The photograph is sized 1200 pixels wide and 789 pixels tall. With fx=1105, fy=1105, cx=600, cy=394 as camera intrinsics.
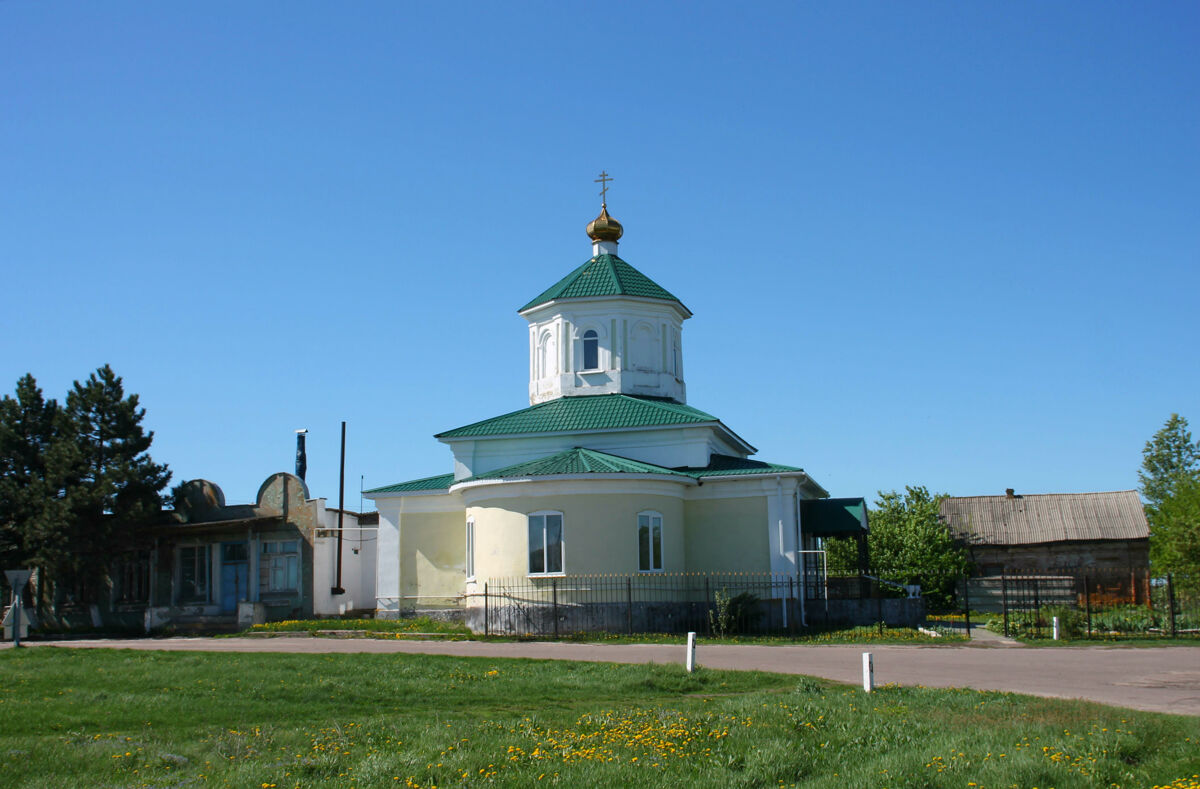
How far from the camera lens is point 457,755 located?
10.0 m

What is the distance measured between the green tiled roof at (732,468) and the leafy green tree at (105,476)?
19.0 meters

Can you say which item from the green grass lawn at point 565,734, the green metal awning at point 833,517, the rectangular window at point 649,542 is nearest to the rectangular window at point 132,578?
the rectangular window at point 649,542

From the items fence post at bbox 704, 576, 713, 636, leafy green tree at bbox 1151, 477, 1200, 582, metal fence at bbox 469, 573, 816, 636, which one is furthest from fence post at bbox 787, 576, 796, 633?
leafy green tree at bbox 1151, 477, 1200, 582

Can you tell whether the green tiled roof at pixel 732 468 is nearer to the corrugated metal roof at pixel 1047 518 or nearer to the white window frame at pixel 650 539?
the white window frame at pixel 650 539

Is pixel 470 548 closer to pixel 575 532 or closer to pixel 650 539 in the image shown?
pixel 575 532

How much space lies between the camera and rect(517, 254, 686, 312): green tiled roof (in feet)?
112

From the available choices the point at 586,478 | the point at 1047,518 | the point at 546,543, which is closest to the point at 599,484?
the point at 586,478

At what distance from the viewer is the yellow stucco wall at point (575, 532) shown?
1073 inches

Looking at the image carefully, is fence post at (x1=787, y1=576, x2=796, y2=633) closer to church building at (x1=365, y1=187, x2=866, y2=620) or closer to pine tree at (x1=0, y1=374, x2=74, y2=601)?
church building at (x1=365, y1=187, x2=866, y2=620)

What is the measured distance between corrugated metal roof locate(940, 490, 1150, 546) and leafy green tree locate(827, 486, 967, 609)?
458 centimetres

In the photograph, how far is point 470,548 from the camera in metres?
29.2

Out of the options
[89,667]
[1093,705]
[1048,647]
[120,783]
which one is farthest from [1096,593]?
[120,783]

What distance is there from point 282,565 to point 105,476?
20.9 feet

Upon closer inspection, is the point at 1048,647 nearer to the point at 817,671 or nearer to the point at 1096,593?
the point at 817,671
